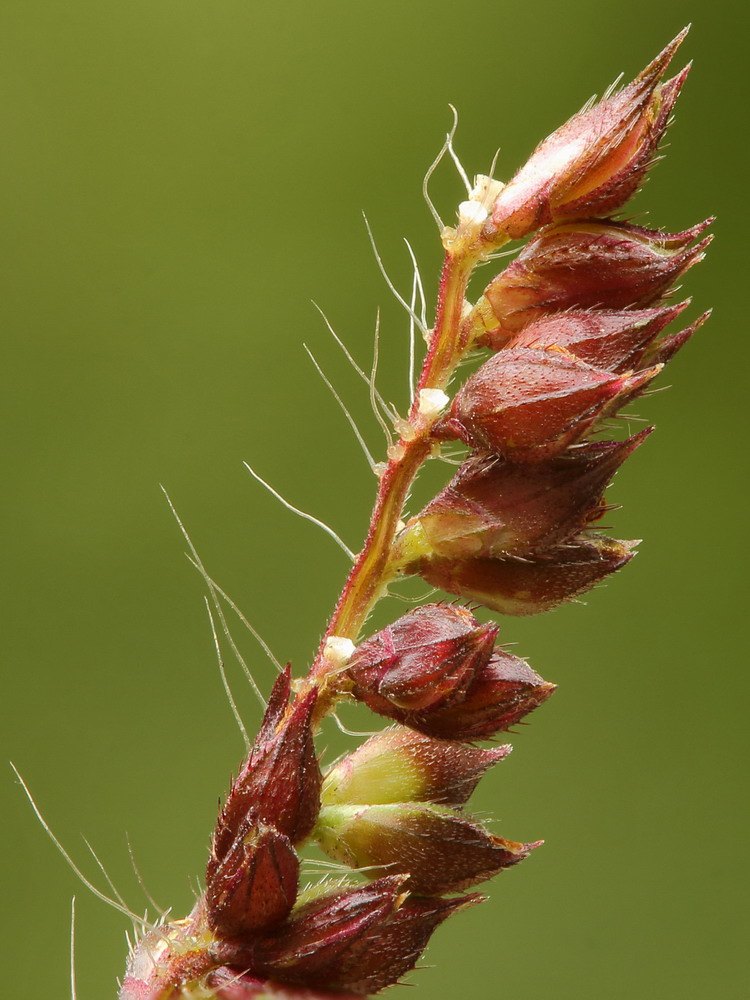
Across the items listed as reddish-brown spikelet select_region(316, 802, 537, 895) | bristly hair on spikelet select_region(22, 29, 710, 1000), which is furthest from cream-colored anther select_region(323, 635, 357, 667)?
reddish-brown spikelet select_region(316, 802, 537, 895)

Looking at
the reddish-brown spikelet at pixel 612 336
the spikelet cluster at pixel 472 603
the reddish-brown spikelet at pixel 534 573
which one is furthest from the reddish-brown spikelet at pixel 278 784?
the reddish-brown spikelet at pixel 612 336

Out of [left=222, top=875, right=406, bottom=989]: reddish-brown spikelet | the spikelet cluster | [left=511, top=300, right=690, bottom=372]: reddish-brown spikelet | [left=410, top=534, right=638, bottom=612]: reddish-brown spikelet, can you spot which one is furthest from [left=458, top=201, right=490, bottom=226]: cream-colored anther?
[left=222, top=875, right=406, bottom=989]: reddish-brown spikelet

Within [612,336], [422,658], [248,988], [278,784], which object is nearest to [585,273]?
[612,336]

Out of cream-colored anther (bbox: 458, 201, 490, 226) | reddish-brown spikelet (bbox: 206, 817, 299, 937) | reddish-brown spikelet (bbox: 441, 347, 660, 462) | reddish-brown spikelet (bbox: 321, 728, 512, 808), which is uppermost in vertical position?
cream-colored anther (bbox: 458, 201, 490, 226)

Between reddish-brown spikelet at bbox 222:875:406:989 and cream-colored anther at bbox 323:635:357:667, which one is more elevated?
cream-colored anther at bbox 323:635:357:667

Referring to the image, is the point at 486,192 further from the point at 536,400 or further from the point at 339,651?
the point at 339,651

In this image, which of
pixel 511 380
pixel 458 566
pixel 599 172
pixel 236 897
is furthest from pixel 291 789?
pixel 599 172

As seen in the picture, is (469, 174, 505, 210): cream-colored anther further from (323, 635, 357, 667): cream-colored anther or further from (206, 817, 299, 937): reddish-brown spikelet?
(206, 817, 299, 937): reddish-brown spikelet
